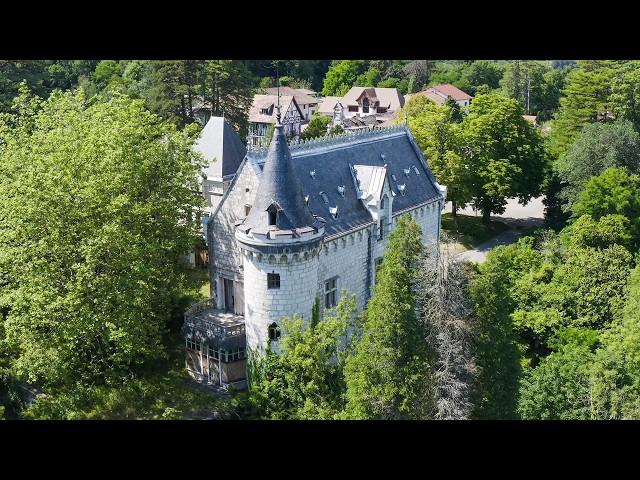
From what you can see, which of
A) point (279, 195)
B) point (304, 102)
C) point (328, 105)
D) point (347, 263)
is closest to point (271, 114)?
point (304, 102)

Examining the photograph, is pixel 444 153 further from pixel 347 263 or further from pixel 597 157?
pixel 347 263

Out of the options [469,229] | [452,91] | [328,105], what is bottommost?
[469,229]

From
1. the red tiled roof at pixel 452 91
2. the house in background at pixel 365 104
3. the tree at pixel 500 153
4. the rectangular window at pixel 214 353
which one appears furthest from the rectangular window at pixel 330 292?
the red tiled roof at pixel 452 91

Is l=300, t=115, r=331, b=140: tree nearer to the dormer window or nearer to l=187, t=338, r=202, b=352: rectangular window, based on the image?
l=187, t=338, r=202, b=352: rectangular window

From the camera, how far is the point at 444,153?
196 ft

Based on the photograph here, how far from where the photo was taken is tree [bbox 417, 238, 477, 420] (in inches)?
979

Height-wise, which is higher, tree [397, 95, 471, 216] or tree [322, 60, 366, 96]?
tree [322, 60, 366, 96]

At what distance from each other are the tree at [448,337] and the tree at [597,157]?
35.1 m

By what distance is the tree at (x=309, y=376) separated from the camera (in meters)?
27.9

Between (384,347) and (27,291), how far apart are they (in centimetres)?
1579

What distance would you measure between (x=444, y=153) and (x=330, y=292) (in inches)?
1076

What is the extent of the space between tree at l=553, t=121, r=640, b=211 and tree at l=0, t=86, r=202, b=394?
1447 inches

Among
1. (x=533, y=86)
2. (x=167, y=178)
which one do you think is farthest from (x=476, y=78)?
(x=167, y=178)

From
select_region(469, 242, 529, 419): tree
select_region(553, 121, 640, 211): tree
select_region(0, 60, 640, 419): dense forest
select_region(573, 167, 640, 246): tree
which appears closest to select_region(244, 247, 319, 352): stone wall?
select_region(0, 60, 640, 419): dense forest
